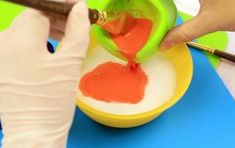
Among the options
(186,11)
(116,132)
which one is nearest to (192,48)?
(186,11)

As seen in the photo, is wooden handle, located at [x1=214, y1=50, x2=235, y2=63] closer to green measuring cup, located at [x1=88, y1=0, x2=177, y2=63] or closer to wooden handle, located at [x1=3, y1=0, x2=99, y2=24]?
green measuring cup, located at [x1=88, y1=0, x2=177, y2=63]

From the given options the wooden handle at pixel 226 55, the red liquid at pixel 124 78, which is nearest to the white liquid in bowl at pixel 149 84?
the red liquid at pixel 124 78

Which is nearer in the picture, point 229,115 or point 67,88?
point 67,88

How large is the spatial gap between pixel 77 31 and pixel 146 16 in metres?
0.22

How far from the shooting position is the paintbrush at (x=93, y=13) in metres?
0.51

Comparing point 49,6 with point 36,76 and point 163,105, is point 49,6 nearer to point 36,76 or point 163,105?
point 36,76

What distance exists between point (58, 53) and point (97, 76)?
198 millimetres

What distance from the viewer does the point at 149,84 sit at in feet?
2.46

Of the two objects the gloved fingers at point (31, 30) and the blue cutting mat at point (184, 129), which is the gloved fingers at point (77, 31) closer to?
the gloved fingers at point (31, 30)

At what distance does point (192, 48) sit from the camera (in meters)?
0.85

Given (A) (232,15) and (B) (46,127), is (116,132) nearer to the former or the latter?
(B) (46,127)

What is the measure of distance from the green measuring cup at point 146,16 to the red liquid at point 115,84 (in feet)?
0.19

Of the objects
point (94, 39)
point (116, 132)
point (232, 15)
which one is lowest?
point (116, 132)

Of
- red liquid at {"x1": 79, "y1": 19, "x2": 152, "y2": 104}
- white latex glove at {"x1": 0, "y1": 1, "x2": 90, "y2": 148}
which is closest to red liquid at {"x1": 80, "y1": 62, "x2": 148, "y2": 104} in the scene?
red liquid at {"x1": 79, "y1": 19, "x2": 152, "y2": 104}
